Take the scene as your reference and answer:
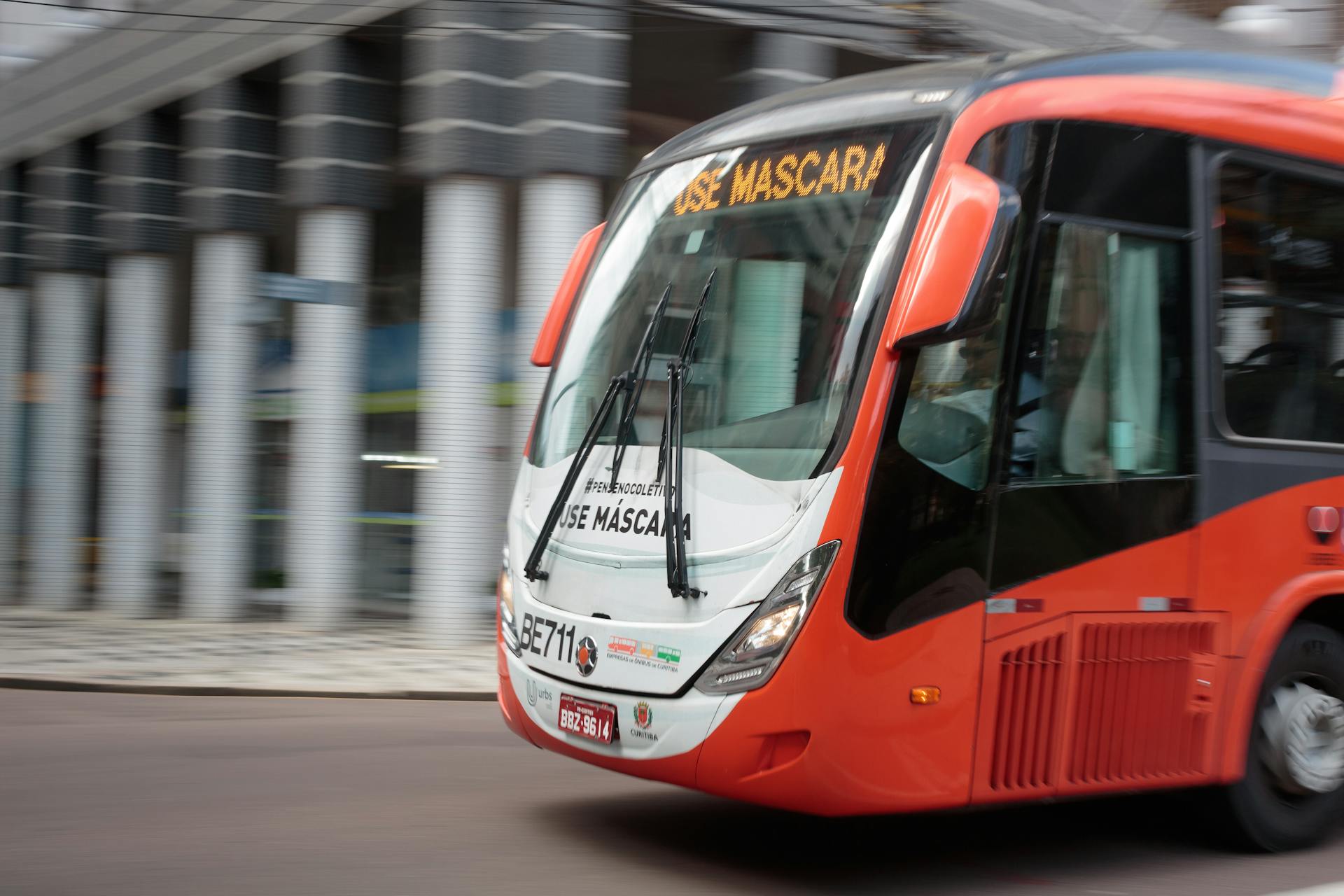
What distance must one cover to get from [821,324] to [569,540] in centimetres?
126

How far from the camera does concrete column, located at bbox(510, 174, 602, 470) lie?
1333 centimetres

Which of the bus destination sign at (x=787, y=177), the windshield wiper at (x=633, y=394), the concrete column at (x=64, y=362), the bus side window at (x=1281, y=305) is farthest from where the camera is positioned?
the concrete column at (x=64, y=362)

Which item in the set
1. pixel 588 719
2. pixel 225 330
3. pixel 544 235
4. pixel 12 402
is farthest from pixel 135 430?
pixel 588 719

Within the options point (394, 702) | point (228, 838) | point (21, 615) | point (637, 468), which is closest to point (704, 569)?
point (637, 468)

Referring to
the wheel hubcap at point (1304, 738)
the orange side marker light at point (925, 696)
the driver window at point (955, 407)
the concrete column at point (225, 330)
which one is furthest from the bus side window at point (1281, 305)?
the concrete column at point (225, 330)

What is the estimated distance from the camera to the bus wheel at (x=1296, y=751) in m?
5.64

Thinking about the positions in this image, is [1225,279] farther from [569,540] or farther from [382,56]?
[382,56]

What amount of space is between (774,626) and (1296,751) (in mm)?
2381


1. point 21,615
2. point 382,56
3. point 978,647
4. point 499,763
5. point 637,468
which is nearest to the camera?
point 978,647

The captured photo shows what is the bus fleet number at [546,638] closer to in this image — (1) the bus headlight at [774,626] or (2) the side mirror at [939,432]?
(1) the bus headlight at [774,626]

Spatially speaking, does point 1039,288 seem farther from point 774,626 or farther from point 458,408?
point 458,408

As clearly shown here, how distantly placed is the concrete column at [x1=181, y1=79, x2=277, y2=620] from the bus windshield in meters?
10.8

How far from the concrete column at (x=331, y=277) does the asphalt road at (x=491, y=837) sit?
697cm

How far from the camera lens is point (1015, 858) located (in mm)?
5590
